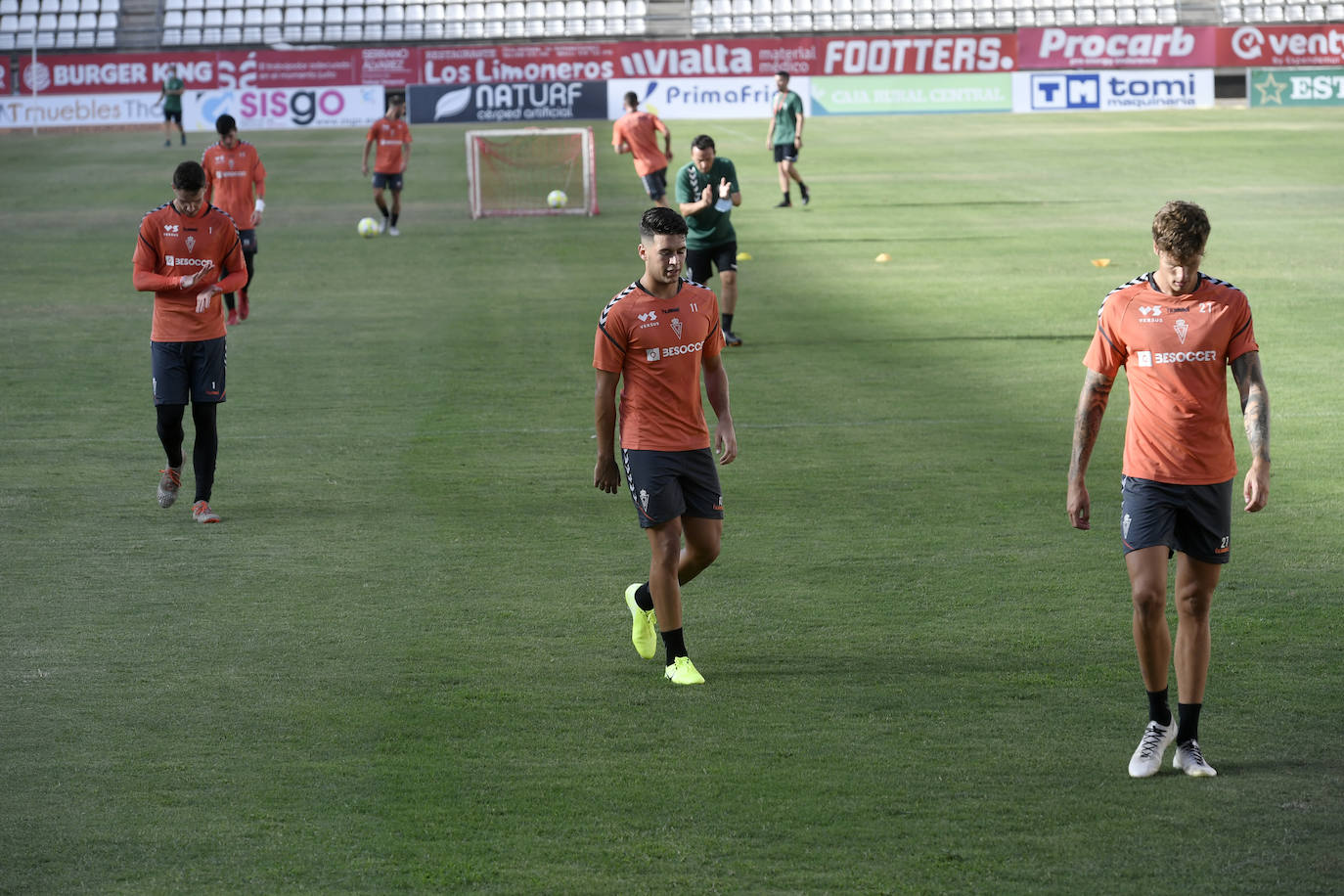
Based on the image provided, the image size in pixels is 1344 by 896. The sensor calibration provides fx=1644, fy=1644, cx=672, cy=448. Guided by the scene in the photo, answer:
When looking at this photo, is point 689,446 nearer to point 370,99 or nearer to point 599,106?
point 599,106

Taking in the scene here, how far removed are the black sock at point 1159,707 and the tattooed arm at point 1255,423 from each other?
2.53 feet

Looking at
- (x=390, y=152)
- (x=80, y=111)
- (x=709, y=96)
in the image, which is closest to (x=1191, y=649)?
(x=390, y=152)

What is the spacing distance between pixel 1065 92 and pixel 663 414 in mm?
43997

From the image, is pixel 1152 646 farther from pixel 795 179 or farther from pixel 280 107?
pixel 280 107

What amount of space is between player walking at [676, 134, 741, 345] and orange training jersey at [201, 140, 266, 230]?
18.6ft

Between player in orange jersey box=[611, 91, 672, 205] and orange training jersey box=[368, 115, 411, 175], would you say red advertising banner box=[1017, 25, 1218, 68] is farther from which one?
orange training jersey box=[368, 115, 411, 175]

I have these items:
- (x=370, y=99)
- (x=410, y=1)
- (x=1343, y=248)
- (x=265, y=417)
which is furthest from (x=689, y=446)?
(x=410, y=1)

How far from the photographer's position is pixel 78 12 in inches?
2164

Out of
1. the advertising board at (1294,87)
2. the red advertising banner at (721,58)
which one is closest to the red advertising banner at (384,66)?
the red advertising banner at (721,58)

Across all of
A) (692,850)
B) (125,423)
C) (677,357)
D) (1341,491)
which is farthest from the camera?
(125,423)

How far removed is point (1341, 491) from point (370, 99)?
42.8 meters

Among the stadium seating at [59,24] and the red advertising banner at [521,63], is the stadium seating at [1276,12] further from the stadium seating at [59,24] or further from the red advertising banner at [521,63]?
the stadium seating at [59,24]

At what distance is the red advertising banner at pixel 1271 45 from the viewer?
50.2 meters

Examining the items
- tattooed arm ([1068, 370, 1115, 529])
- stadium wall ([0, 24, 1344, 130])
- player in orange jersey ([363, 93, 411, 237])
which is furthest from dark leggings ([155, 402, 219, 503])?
stadium wall ([0, 24, 1344, 130])
